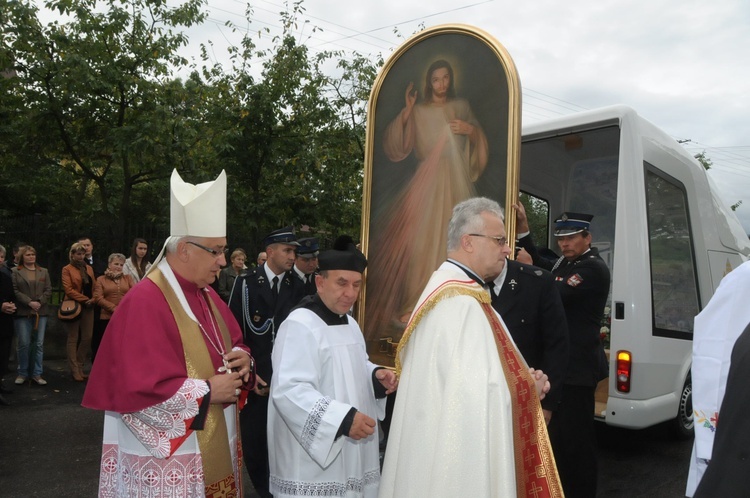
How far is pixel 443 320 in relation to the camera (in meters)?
2.57

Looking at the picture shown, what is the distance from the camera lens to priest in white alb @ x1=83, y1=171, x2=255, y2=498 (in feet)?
8.88

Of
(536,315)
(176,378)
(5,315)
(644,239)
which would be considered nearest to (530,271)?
(536,315)

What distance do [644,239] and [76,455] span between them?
17.6 ft

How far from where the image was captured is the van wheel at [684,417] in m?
6.54

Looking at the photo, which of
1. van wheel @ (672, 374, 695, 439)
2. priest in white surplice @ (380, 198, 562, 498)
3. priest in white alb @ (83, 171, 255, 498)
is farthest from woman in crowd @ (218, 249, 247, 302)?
priest in white surplice @ (380, 198, 562, 498)

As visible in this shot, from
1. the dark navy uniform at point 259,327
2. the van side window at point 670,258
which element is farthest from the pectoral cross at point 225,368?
the van side window at point 670,258

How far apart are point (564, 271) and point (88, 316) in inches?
273

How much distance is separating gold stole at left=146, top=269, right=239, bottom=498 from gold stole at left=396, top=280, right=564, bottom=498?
0.90 meters

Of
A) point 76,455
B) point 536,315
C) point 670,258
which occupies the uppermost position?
point 670,258

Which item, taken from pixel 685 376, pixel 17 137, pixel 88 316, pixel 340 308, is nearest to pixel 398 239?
pixel 340 308

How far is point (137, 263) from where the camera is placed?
31.3ft

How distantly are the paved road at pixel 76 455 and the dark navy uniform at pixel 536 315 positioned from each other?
1.86 meters

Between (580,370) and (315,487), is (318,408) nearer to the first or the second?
(315,487)

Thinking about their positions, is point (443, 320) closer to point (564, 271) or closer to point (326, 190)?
point (564, 271)
